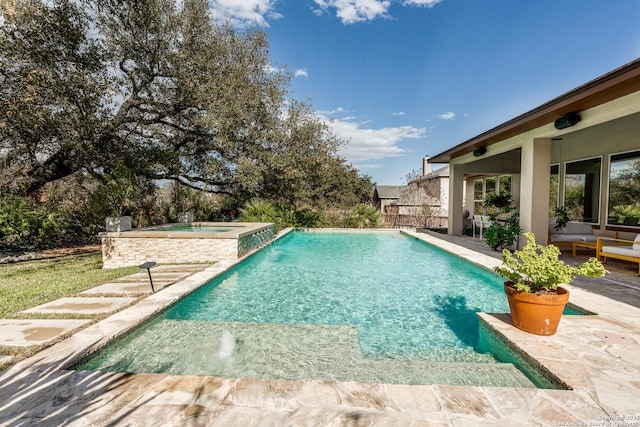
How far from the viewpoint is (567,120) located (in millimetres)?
6125

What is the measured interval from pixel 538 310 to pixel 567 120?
5110mm

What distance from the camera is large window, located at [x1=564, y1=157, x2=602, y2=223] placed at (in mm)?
8742

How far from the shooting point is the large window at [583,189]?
8742 millimetres

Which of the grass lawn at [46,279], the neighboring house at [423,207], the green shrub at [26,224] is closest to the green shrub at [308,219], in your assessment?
the neighboring house at [423,207]

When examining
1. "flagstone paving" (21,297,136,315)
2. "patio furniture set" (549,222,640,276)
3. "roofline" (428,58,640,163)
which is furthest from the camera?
"patio furniture set" (549,222,640,276)

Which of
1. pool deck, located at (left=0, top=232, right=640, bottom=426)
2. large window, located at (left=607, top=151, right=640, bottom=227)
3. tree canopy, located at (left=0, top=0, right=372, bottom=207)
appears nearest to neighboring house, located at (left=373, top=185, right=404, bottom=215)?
tree canopy, located at (left=0, top=0, right=372, bottom=207)

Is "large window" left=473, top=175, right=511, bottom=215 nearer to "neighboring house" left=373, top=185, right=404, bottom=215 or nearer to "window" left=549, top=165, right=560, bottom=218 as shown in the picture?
"window" left=549, top=165, right=560, bottom=218

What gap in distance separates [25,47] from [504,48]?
17.8 metres

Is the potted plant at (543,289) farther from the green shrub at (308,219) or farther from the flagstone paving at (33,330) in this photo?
the green shrub at (308,219)

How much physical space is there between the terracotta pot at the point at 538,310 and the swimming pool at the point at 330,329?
0.55m

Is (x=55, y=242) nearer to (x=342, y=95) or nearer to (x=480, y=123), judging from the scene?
(x=342, y=95)

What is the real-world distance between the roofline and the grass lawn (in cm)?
878

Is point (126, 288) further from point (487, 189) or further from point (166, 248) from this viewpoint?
point (487, 189)

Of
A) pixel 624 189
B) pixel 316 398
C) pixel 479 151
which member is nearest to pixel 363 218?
pixel 479 151
